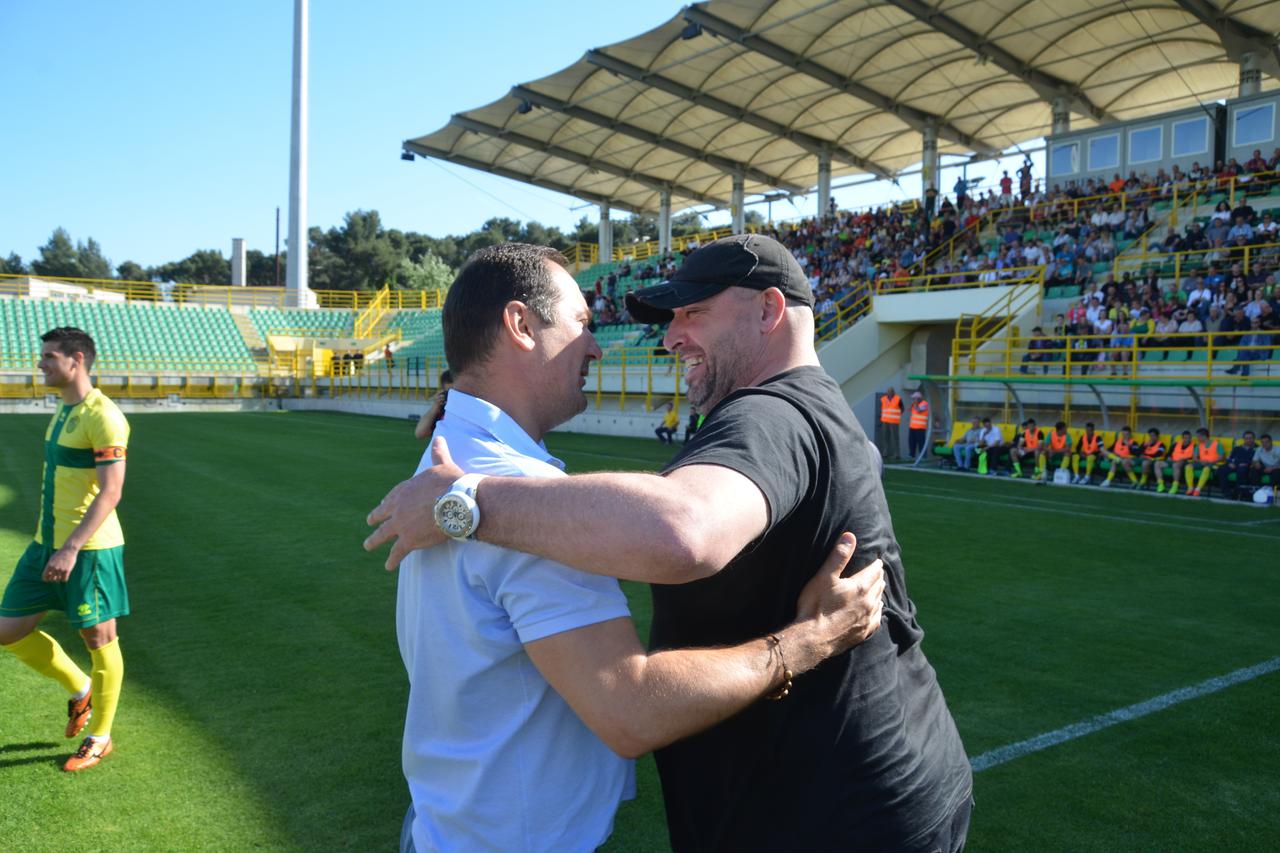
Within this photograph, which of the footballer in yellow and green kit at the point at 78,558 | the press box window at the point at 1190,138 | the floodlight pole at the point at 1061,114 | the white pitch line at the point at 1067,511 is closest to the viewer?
the footballer in yellow and green kit at the point at 78,558

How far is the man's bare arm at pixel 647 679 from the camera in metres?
1.49

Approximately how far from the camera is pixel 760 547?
165 cm

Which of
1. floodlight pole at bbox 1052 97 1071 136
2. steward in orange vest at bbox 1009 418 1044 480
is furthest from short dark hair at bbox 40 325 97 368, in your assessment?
floodlight pole at bbox 1052 97 1071 136

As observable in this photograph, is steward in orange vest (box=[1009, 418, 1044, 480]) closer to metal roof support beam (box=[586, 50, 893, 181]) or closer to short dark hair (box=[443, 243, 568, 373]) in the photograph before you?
short dark hair (box=[443, 243, 568, 373])

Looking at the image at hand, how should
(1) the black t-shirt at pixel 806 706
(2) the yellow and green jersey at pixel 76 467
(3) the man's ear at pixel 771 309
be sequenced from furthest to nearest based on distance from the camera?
(2) the yellow and green jersey at pixel 76 467, (3) the man's ear at pixel 771 309, (1) the black t-shirt at pixel 806 706

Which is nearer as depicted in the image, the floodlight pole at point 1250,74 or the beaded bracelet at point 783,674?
the beaded bracelet at point 783,674

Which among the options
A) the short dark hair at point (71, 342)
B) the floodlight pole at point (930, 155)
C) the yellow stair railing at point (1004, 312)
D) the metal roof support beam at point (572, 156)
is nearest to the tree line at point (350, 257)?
the metal roof support beam at point (572, 156)

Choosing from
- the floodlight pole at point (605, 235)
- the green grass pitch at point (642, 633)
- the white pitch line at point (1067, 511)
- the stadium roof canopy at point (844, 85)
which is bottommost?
the green grass pitch at point (642, 633)

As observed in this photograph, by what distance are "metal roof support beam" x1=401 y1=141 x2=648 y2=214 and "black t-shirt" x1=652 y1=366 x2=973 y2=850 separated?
144ft

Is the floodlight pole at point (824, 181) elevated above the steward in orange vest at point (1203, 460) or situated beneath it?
elevated above

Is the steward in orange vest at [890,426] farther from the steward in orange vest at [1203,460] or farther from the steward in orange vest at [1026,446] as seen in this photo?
the steward in orange vest at [1203,460]

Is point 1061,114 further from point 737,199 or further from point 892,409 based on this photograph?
point 892,409

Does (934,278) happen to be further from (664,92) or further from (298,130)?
(298,130)

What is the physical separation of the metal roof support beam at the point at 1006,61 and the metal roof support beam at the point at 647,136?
13866 mm
